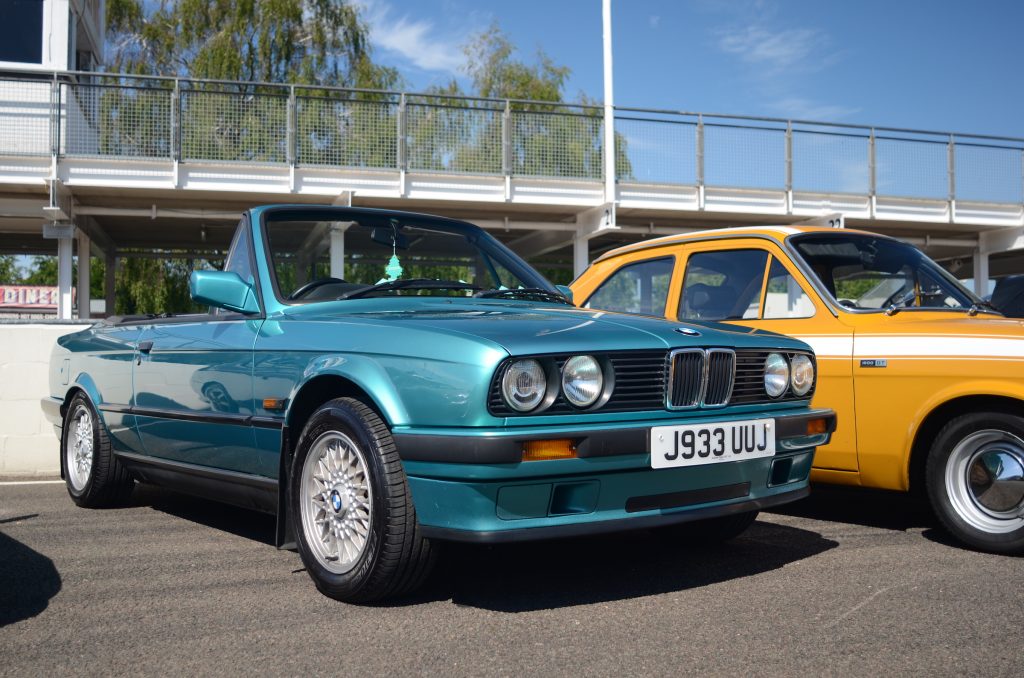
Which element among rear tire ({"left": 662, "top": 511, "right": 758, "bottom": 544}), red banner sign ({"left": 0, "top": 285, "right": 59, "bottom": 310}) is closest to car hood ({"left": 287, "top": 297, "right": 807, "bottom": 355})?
rear tire ({"left": 662, "top": 511, "right": 758, "bottom": 544})

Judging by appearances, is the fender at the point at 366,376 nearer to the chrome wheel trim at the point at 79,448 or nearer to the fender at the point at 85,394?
the fender at the point at 85,394

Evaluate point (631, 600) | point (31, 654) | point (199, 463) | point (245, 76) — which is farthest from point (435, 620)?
point (245, 76)

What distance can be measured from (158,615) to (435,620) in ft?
3.21

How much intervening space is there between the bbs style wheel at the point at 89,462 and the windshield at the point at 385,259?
1.84 m

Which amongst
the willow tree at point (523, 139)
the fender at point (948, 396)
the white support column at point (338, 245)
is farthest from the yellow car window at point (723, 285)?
the willow tree at point (523, 139)

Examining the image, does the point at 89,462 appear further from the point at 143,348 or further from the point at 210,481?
the point at 210,481

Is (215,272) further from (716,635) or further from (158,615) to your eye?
(716,635)

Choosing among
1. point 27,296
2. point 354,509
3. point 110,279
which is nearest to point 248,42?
point 110,279

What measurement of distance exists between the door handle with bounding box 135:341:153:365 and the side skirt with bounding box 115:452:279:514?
498 millimetres

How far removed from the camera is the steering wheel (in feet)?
14.0

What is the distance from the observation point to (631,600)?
11.3 feet

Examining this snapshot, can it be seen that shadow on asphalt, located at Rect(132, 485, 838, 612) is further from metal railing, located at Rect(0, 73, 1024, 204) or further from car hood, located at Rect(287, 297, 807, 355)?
metal railing, located at Rect(0, 73, 1024, 204)

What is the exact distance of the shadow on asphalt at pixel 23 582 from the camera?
11.3 ft

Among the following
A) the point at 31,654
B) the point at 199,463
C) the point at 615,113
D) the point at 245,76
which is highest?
the point at 245,76
